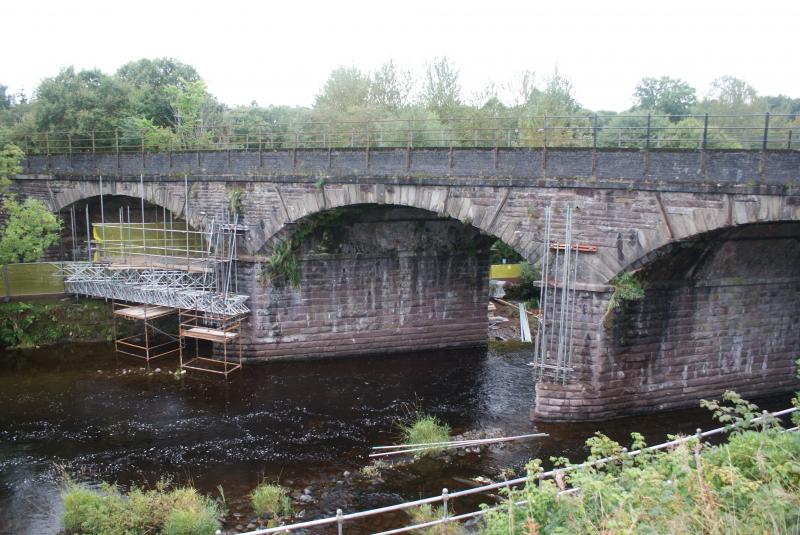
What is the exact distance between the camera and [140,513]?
1194cm

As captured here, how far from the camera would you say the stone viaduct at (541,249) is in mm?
14695

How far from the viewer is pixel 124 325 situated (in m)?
24.7

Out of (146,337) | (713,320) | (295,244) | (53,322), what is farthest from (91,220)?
(713,320)

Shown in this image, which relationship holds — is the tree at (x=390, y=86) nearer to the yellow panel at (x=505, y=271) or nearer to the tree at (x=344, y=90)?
the tree at (x=344, y=90)

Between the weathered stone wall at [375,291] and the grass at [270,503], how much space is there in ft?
30.9

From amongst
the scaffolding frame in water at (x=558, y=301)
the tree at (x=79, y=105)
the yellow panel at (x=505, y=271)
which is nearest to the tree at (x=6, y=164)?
the tree at (x=79, y=105)

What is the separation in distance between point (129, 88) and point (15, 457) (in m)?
29.8

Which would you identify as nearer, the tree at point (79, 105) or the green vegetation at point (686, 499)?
the green vegetation at point (686, 499)

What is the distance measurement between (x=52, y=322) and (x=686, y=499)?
75.8 feet

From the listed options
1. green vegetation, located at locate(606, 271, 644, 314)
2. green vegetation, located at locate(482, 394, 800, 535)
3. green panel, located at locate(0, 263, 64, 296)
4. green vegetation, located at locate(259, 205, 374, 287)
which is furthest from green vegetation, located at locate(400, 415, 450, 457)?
green panel, located at locate(0, 263, 64, 296)

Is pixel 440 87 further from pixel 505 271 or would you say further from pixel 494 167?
pixel 494 167

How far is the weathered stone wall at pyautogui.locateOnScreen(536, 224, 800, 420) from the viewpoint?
1603 centimetres

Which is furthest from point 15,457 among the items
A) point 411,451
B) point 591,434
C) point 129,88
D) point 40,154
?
point 129,88

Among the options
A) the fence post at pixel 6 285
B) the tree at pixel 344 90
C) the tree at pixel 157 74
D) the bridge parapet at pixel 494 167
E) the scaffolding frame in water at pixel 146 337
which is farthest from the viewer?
the tree at pixel 157 74
